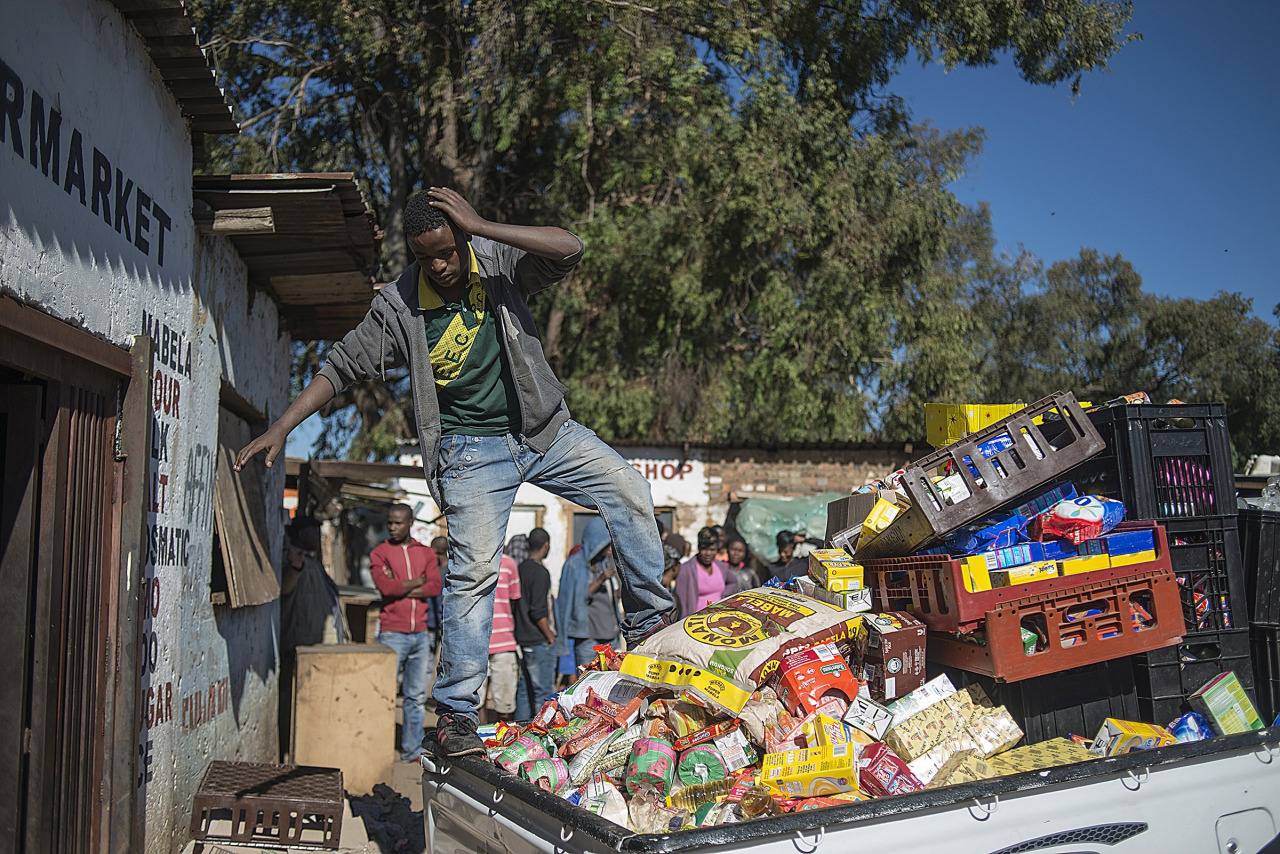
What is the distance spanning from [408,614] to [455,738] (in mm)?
5502

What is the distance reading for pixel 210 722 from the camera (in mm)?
6180

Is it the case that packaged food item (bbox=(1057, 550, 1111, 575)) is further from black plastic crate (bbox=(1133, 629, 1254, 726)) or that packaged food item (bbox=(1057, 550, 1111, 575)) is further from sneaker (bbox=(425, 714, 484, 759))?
sneaker (bbox=(425, 714, 484, 759))

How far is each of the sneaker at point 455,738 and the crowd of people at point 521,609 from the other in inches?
193

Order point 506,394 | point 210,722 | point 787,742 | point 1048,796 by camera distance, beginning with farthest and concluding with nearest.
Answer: point 210,722, point 506,394, point 787,742, point 1048,796

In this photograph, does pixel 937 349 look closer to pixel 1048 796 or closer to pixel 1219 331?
pixel 1048 796

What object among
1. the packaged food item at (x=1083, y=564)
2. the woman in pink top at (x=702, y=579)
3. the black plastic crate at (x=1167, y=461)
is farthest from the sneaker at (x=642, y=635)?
the woman in pink top at (x=702, y=579)

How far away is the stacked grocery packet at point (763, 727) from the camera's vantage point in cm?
357

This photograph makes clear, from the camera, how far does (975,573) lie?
4.18 meters

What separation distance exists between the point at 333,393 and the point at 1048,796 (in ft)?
9.45

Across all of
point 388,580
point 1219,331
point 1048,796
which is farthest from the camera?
point 1219,331

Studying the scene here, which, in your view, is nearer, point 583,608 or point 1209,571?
point 1209,571

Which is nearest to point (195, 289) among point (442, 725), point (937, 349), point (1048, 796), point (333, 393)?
point (333, 393)

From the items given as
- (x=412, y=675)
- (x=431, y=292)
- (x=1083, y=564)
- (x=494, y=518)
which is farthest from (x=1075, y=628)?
(x=412, y=675)

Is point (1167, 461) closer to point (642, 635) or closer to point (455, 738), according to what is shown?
point (642, 635)
